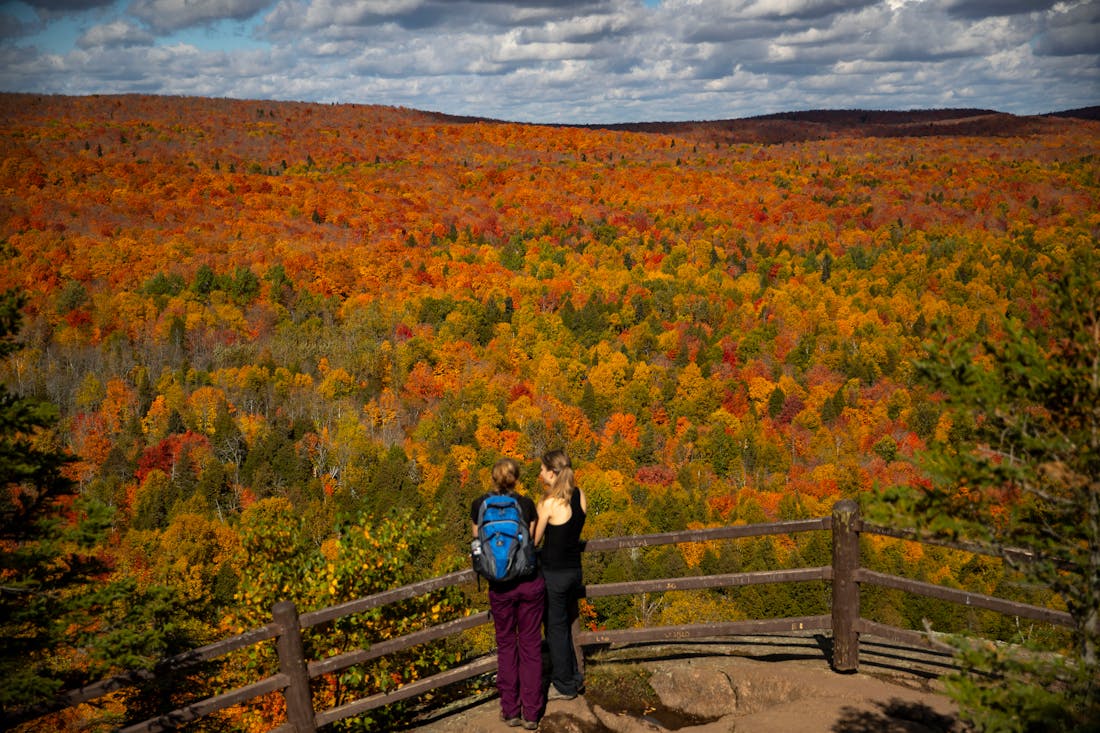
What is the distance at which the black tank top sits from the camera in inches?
283

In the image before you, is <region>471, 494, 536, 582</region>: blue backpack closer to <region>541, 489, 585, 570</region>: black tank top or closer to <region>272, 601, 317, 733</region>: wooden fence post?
<region>541, 489, 585, 570</region>: black tank top

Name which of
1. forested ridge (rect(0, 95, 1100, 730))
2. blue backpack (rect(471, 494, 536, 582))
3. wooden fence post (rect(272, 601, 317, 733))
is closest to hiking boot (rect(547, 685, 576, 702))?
blue backpack (rect(471, 494, 536, 582))

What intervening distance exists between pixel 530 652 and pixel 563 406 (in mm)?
99352

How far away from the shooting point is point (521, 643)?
7293mm

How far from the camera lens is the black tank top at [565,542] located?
283 inches

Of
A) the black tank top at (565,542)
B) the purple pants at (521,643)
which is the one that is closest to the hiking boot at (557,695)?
the purple pants at (521,643)

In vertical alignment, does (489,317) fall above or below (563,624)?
below

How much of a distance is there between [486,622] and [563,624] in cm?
72

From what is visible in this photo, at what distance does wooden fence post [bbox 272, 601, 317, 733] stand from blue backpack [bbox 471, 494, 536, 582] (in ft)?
5.21

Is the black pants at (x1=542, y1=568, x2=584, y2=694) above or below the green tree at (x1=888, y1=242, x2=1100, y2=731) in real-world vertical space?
below

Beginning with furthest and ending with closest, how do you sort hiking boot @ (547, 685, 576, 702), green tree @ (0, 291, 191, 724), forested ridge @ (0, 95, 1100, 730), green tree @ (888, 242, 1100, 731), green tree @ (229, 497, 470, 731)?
forested ridge @ (0, 95, 1100, 730) → green tree @ (229, 497, 470, 731) → hiking boot @ (547, 685, 576, 702) → green tree @ (0, 291, 191, 724) → green tree @ (888, 242, 1100, 731)

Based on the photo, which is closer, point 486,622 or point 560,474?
point 560,474

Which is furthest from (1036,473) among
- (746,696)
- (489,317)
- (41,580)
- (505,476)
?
(489,317)

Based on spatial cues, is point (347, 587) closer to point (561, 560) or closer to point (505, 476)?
point (561, 560)
